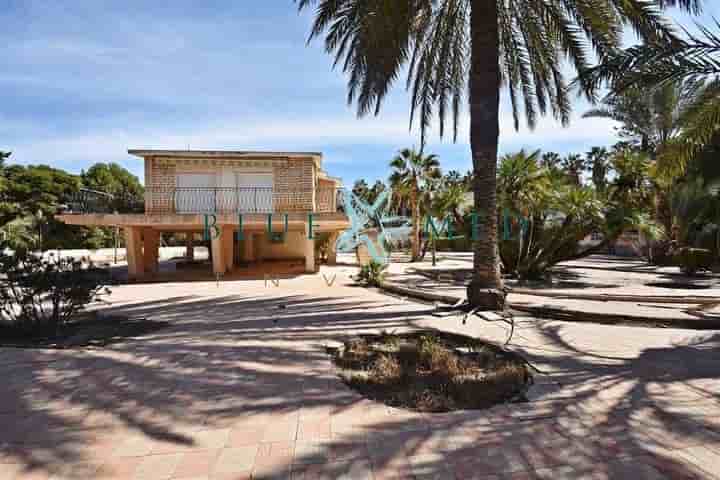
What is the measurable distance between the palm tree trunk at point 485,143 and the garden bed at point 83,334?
6139 mm

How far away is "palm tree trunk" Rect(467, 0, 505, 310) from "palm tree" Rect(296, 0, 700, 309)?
0.06 feet

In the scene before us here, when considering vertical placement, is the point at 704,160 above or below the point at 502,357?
above

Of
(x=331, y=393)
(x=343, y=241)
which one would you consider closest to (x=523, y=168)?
(x=343, y=241)

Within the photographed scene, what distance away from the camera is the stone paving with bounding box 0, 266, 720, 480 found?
2502mm

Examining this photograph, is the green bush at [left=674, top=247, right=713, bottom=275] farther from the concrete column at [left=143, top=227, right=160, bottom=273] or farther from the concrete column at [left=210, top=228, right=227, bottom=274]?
the concrete column at [left=143, top=227, right=160, bottom=273]

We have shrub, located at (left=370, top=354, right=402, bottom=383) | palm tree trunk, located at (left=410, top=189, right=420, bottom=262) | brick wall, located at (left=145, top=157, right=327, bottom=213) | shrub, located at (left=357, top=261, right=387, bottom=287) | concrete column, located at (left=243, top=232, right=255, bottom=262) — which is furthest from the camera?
palm tree trunk, located at (left=410, top=189, right=420, bottom=262)

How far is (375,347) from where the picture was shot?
5.21 m

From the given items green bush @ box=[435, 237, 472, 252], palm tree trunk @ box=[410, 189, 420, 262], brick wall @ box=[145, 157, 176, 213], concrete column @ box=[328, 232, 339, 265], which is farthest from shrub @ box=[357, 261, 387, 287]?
green bush @ box=[435, 237, 472, 252]

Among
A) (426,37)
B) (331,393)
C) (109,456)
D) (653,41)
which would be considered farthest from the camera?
(426,37)

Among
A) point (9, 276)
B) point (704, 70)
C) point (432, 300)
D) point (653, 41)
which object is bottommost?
point (432, 300)

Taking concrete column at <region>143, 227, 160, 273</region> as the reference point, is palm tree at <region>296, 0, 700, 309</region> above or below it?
above

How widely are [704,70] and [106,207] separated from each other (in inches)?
774

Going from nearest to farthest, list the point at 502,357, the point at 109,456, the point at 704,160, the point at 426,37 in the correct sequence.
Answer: the point at 109,456
the point at 502,357
the point at 426,37
the point at 704,160

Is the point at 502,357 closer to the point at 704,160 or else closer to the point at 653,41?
the point at 653,41
